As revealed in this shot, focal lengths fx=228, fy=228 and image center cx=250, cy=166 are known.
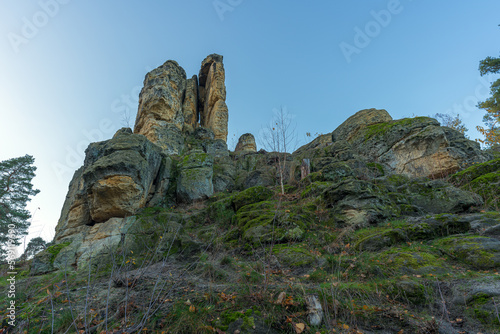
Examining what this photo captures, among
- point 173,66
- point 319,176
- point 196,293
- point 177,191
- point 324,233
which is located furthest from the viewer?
point 173,66

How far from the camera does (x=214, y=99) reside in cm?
3158

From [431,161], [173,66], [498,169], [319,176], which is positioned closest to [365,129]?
[431,161]

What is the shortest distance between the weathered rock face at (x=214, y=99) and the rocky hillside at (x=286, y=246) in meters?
13.3

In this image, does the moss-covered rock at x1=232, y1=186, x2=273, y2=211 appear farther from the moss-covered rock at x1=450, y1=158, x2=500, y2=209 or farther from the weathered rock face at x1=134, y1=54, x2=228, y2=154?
the weathered rock face at x1=134, y1=54, x2=228, y2=154

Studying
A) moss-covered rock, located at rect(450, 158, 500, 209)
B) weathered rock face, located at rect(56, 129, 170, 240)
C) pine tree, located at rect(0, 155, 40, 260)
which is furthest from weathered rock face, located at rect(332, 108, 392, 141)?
pine tree, located at rect(0, 155, 40, 260)

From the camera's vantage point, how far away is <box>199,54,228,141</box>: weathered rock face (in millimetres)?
30156

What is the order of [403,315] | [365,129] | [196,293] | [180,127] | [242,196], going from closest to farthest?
[403,315]
[196,293]
[242,196]
[365,129]
[180,127]

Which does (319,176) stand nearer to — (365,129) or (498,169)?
(498,169)

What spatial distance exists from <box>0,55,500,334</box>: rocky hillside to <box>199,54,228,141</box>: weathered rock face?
1331cm

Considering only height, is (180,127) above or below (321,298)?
above

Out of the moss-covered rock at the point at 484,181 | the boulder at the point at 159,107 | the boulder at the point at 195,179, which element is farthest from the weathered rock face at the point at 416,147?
the boulder at the point at 159,107

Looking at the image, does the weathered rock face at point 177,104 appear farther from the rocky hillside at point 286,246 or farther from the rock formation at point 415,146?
the rock formation at point 415,146

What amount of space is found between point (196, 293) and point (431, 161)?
13358 mm

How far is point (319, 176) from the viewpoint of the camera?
A: 1180cm
